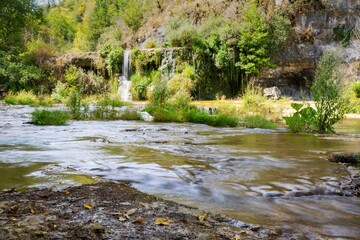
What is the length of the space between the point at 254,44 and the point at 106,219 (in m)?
28.6

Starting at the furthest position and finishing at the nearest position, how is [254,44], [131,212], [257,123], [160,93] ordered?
[254,44] → [160,93] → [257,123] → [131,212]

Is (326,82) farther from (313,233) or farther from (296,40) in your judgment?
(296,40)

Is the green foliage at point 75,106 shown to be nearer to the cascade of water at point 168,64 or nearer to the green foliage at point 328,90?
the green foliage at point 328,90

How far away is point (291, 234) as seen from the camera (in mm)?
2406

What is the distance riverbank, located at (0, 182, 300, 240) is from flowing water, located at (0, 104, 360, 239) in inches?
12.2

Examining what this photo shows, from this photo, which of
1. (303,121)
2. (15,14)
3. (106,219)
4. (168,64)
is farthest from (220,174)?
(168,64)

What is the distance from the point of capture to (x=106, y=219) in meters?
2.38

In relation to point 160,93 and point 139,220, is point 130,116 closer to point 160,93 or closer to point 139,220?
point 160,93

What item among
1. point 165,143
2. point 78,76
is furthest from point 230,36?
point 165,143

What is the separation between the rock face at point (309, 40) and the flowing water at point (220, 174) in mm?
25869

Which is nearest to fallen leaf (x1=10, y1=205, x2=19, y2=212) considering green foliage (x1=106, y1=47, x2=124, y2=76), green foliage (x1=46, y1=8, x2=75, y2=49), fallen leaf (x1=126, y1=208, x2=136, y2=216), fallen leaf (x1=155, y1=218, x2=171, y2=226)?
fallen leaf (x1=126, y1=208, x2=136, y2=216)

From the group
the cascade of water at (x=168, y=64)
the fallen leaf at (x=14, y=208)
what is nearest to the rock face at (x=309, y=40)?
the cascade of water at (x=168, y=64)

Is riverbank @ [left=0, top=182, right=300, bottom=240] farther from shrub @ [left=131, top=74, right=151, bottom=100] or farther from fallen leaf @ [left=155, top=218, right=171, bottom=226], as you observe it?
shrub @ [left=131, top=74, right=151, bottom=100]

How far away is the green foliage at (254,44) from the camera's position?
2941 cm
